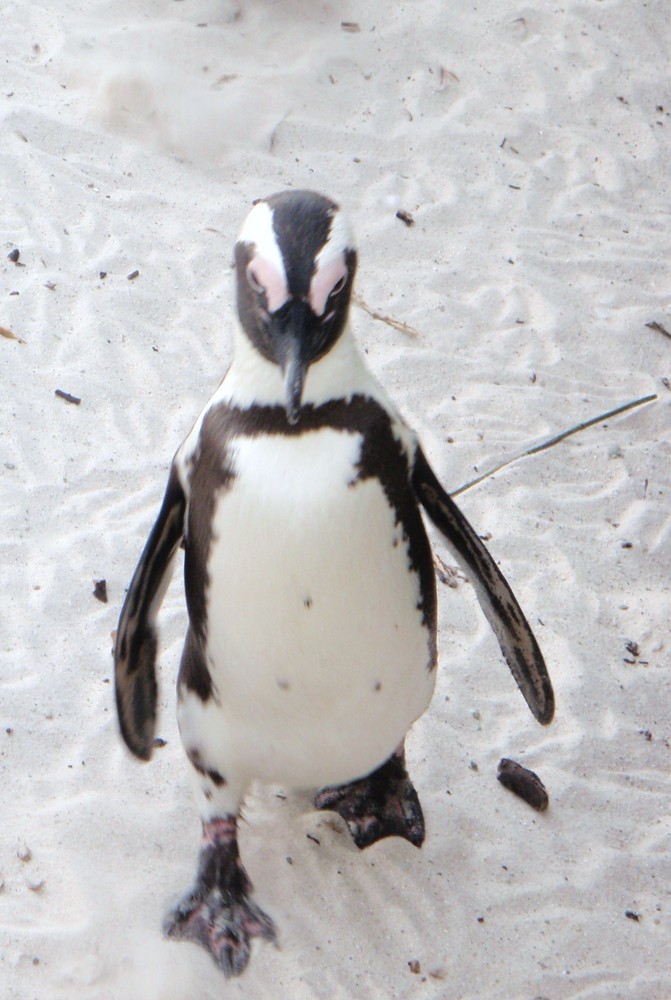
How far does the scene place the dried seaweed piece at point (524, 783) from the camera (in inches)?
96.3

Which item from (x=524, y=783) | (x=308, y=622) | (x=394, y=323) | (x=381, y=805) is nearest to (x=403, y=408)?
(x=394, y=323)

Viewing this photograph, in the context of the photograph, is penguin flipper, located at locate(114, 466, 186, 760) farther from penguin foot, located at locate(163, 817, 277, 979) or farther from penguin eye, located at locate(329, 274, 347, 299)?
penguin eye, located at locate(329, 274, 347, 299)

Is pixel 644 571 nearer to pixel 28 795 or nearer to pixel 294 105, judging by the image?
pixel 28 795

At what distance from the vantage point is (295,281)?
1620 mm

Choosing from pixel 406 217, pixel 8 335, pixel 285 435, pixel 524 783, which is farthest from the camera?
pixel 406 217

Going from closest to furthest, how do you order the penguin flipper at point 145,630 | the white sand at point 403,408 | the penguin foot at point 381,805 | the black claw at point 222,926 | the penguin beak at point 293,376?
1. the penguin beak at point 293,376
2. the penguin flipper at point 145,630
3. the black claw at point 222,926
4. the white sand at point 403,408
5. the penguin foot at point 381,805

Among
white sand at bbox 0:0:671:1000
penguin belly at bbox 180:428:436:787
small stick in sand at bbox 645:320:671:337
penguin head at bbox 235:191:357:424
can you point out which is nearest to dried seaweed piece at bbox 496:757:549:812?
white sand at bbox 0:0:671:1000

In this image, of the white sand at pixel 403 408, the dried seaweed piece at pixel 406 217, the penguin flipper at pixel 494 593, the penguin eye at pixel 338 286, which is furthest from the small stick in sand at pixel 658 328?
the penguin eye at pixel 338 286

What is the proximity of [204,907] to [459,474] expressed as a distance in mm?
1428

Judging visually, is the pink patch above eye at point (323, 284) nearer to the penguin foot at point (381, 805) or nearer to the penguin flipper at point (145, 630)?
the penguin flipper at point (145, 630)

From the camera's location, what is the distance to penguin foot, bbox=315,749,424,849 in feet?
7.58

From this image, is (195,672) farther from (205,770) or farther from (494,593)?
(494,593)

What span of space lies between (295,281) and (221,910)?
Result: 1122 mm

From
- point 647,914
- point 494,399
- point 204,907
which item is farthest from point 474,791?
point 494,399
